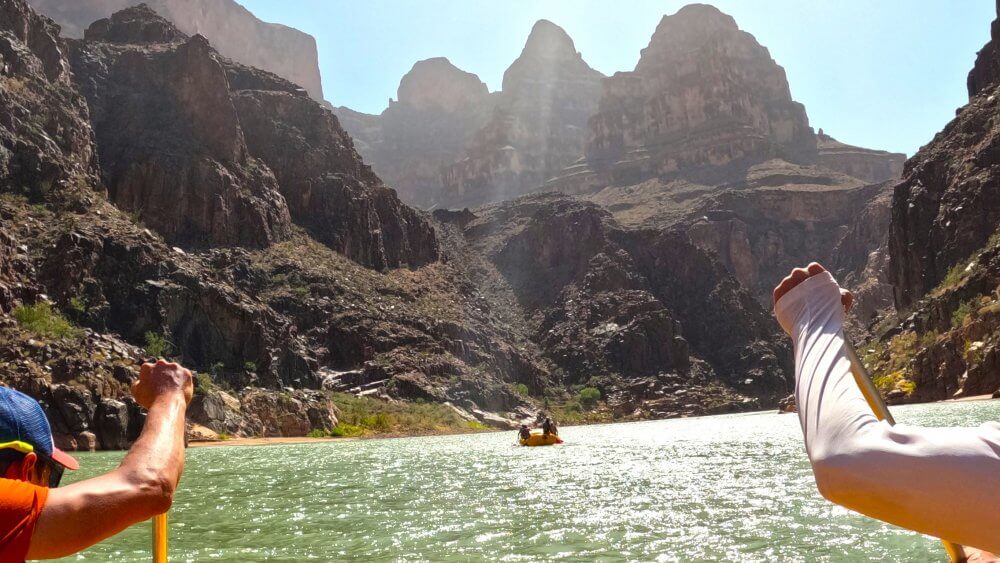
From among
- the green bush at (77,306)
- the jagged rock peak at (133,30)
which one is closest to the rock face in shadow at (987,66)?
the green bush at (77,306)

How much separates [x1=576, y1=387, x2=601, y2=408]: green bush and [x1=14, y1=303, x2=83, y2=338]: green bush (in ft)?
229

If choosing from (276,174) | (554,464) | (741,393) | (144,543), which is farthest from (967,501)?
(741,393)

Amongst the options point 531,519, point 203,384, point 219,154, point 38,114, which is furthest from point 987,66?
point 531,519

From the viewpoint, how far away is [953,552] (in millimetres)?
3494

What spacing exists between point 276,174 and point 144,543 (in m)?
105

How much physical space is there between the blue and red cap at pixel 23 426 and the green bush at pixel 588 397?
363ft

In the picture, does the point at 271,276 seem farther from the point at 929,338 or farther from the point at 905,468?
the point at 905,468

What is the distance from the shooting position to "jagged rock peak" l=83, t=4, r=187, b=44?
373 feet

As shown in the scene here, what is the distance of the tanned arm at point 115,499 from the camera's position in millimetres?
2527

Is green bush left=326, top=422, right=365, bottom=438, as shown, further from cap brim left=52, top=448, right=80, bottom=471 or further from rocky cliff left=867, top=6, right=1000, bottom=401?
cap brim left=52, top=448, right=80, bottom=471

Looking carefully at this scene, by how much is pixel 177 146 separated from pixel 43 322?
4484 cm

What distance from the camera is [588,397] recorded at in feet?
371

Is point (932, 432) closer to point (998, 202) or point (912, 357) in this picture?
point (912, 357)

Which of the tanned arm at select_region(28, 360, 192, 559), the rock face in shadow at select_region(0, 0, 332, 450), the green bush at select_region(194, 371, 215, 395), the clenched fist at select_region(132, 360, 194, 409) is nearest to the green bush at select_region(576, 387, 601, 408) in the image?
the rock face in shadow at select_region(0, 0, 332, 450)
